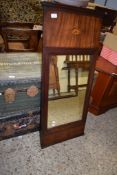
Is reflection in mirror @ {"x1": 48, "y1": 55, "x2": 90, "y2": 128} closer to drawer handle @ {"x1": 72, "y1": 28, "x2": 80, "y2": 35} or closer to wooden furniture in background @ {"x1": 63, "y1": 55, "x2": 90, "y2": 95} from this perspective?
wooden furniture in background @ {"x1": 63, "y1": 55, "x2": 90, "y2": 95}

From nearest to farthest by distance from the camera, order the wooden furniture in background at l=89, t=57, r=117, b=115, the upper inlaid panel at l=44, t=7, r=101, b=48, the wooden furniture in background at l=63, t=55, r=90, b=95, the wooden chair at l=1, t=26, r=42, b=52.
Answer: the upper inlaid panel at l=44, t=7, r=101, b=48
the wooden furniture in background at l=63, t=55, r=90, b=95
the wooden furniture in background at l=89, t=57, r=117, b=115
the wooden chair at l=1, t=26, r=42, b=52

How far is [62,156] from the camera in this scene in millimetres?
1584

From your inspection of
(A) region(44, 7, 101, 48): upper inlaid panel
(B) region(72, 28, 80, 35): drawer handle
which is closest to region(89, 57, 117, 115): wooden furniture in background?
(A) region(44, 7, 101, 48): upper inlaid panel

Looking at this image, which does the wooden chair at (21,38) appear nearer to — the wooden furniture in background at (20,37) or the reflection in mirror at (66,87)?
the wooden furniture in background at (20,37)

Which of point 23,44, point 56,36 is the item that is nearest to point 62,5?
point 56,36

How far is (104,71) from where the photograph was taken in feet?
6.17

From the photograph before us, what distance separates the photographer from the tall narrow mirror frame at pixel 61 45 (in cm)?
114

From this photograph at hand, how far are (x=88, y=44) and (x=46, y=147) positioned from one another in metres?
0.95

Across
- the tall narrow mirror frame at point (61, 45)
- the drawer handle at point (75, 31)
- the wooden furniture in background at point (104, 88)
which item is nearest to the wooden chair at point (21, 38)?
the wooden furniture in background at point (104, 88)

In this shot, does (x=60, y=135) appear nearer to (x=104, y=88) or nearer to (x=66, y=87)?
(x=66, y=87)

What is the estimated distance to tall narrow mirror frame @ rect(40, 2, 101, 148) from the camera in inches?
45.1

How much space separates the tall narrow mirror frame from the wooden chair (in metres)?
0.92

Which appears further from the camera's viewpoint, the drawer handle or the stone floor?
the stone floor

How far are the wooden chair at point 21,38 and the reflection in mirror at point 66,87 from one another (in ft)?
2.73
